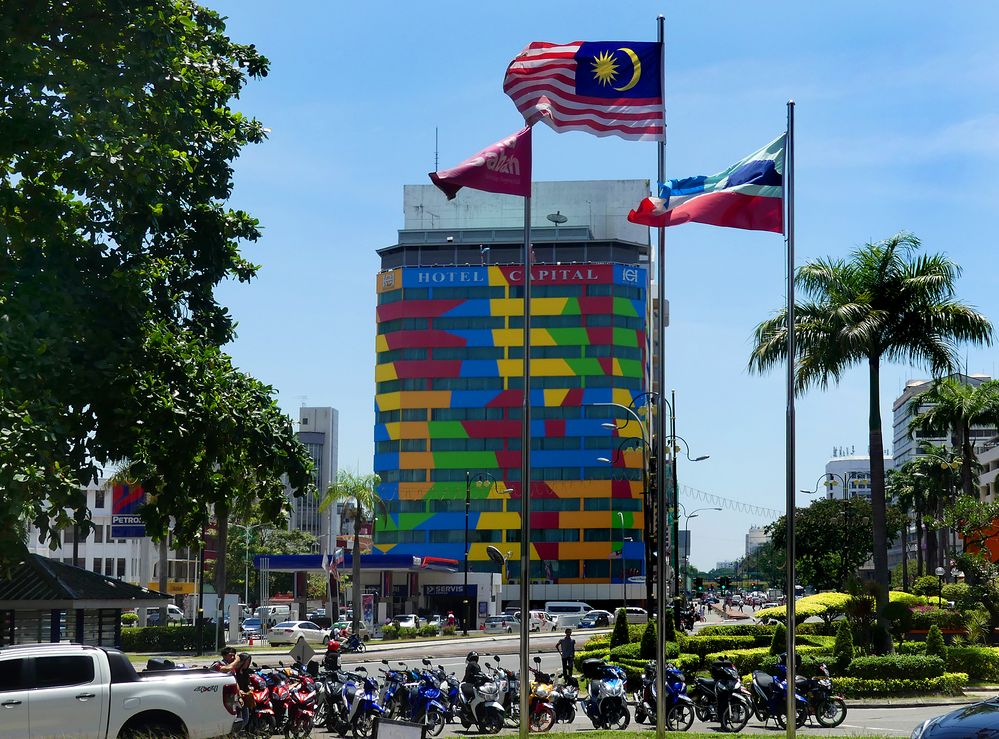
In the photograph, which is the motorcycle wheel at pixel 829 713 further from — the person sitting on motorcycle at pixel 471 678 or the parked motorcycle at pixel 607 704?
the person sitting on motorcycle at pixel 471 678

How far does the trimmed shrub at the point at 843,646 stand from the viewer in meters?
31.0

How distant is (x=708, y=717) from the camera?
2527cm

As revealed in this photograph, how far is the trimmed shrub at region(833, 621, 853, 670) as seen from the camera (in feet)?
102

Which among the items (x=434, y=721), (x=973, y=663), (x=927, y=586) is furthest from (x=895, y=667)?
(x=927, y=586)

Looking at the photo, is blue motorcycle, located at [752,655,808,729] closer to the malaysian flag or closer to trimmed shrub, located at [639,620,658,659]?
the malaysian flag

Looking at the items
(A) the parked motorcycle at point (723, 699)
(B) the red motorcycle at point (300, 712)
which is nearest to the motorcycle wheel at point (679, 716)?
(A) the parked motorcycle at point (723, 699)

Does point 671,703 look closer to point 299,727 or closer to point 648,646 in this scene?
point 299,727

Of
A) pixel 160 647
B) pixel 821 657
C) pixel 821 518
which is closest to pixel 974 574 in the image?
pixel 821 657

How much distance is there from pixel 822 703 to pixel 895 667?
6.39 m

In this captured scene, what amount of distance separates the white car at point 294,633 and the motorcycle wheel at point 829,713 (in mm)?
41621

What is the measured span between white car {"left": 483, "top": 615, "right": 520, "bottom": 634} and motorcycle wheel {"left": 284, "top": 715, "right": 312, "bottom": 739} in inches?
2291

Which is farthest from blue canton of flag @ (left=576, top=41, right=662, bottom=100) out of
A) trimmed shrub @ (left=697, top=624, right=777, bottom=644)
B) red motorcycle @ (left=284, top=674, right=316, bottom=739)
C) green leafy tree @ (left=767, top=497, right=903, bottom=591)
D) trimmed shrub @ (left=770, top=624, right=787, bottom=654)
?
green leafy tree @ (left=767, top=497, right=903, bottom=591)

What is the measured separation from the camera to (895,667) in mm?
30500

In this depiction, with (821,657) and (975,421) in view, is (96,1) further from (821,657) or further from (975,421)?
(975,421)
